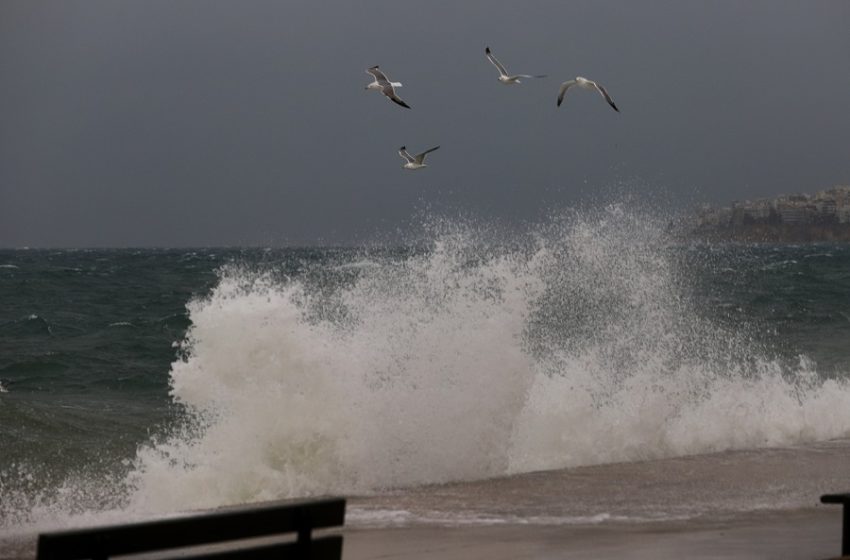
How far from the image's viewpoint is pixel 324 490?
33.9 ft

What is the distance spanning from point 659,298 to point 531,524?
18.5m

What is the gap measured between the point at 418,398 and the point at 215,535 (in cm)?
742

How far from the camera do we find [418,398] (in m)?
11.9

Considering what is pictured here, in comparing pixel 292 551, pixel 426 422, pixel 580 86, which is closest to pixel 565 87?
pixel 580 86

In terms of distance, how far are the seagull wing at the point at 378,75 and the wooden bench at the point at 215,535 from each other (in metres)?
9.86

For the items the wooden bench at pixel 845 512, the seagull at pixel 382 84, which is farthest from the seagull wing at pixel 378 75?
the wooden bench at pixel 845 512

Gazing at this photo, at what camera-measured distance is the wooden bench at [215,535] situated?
4.05m

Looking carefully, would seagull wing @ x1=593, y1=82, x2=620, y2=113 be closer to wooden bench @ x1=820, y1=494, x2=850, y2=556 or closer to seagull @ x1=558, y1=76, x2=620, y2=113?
seagull @ x1=558, y1=76, x2=620, y2=113

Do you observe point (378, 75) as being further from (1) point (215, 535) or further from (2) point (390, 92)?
(1) point (215, 535)

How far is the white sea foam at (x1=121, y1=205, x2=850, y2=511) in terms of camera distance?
1088cm

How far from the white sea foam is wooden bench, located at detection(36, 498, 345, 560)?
5338 mm

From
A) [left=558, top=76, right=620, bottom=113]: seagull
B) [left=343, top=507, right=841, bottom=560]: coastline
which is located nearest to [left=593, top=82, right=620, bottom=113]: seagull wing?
[left=558, top=76, right=620, bottom=113]: seagull

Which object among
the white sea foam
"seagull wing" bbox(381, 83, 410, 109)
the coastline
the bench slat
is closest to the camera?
the bench slat

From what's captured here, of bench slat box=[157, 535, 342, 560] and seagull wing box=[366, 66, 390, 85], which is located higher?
seagull wing box=[366, 66, 390, 85]
